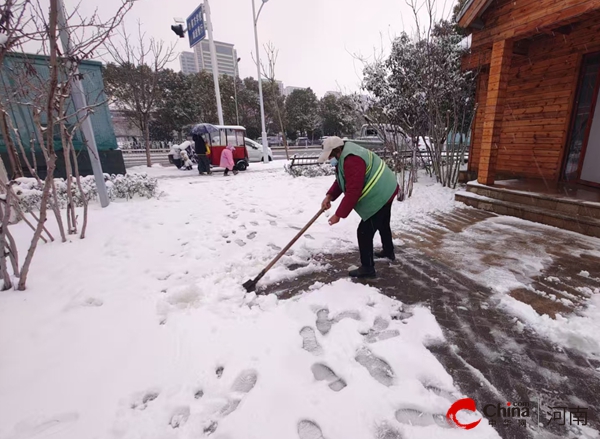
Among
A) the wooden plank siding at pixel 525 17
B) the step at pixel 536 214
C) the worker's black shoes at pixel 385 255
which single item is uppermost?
the wooden plank siding at pixel 525 17

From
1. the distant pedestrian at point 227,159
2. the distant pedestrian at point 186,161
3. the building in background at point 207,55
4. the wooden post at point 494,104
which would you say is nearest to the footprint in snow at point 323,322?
the wooden post at point 494,104

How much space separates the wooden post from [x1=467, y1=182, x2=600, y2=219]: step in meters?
0.21

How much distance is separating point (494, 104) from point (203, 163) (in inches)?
373

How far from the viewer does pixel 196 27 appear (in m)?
12.5

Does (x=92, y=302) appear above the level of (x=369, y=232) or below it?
below

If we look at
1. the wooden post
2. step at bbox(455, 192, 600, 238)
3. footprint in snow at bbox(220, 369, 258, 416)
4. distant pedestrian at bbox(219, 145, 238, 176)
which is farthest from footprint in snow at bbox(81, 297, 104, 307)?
distant pedestrian at bbox(219, 145, 238, 176)

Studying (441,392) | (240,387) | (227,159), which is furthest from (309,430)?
(227,159)

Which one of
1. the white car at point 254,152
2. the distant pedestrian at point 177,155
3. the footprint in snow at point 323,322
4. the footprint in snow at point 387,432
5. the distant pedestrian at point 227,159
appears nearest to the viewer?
the footprint in snow at point 387,432

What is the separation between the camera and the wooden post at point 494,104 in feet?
15.5

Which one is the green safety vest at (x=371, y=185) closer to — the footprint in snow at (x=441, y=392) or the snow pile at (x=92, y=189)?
the footprint in snow at (x=441, y=392)

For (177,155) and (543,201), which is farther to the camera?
(177,155)

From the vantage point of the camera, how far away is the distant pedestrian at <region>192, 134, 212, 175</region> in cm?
1076

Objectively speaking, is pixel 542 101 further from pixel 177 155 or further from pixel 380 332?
pixel 177 155

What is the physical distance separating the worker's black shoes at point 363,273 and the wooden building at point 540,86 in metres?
3.88
